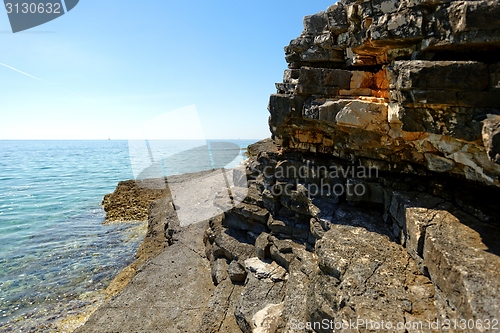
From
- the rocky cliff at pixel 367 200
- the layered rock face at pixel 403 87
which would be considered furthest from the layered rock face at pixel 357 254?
the layered rock face at pixel 403 87

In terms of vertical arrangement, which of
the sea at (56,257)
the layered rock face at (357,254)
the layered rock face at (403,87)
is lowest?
the sea at (56,257)

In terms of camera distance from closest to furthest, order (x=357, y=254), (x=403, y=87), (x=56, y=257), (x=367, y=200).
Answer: (x=403, y=87)
(x=357, y=254)
(x=367, y=200)
(x=56, y=257)

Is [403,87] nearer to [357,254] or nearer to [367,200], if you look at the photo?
[367,200]

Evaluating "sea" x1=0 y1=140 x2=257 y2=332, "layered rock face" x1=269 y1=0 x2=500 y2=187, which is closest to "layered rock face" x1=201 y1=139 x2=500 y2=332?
"layered rock face" x1=269 y1=0 x2=500 y2=187

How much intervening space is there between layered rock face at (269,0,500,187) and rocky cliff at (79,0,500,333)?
2 centimetres

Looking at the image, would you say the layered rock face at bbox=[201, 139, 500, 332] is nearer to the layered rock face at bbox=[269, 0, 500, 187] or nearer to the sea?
the layered rock face at bbox=[269, 0, 500, 187]

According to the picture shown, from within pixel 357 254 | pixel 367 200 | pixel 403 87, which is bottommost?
pixel 357 254

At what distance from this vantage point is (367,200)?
653cm

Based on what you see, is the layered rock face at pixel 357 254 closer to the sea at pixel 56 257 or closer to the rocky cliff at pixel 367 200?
the rocky cliff at pixel 367 200

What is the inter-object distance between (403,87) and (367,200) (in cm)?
308

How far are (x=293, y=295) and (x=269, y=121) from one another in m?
5.22

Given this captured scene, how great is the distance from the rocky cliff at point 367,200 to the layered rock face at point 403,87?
A: 24mm

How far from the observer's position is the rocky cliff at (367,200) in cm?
375

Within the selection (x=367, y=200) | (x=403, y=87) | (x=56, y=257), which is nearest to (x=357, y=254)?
(x=367, y=200)
